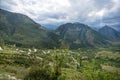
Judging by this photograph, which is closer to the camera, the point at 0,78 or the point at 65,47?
the point at 65,47

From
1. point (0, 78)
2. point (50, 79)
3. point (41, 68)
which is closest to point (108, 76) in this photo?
point (50, 79)

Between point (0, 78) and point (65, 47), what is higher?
point (65, 47)

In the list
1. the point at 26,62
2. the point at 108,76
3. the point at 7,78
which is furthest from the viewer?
the point at 26,62

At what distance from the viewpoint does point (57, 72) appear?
92875 mm

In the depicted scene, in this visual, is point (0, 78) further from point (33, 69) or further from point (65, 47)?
point (65, 47)

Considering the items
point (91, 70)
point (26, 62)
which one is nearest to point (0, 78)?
point (91, 70)

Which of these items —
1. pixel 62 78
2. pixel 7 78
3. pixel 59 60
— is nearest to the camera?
pixel 59 60

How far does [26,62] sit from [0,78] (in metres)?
80.4

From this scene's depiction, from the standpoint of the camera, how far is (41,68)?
10438 centimetres

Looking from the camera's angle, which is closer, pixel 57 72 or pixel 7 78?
pixel 57 72

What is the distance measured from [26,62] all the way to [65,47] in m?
95.9

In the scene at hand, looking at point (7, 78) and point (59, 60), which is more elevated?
point (59, 60)

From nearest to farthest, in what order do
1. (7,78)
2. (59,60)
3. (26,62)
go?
(59,60)
(7,78)
(26,62)

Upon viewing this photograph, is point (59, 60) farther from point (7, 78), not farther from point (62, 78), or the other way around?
point (7, 78)
